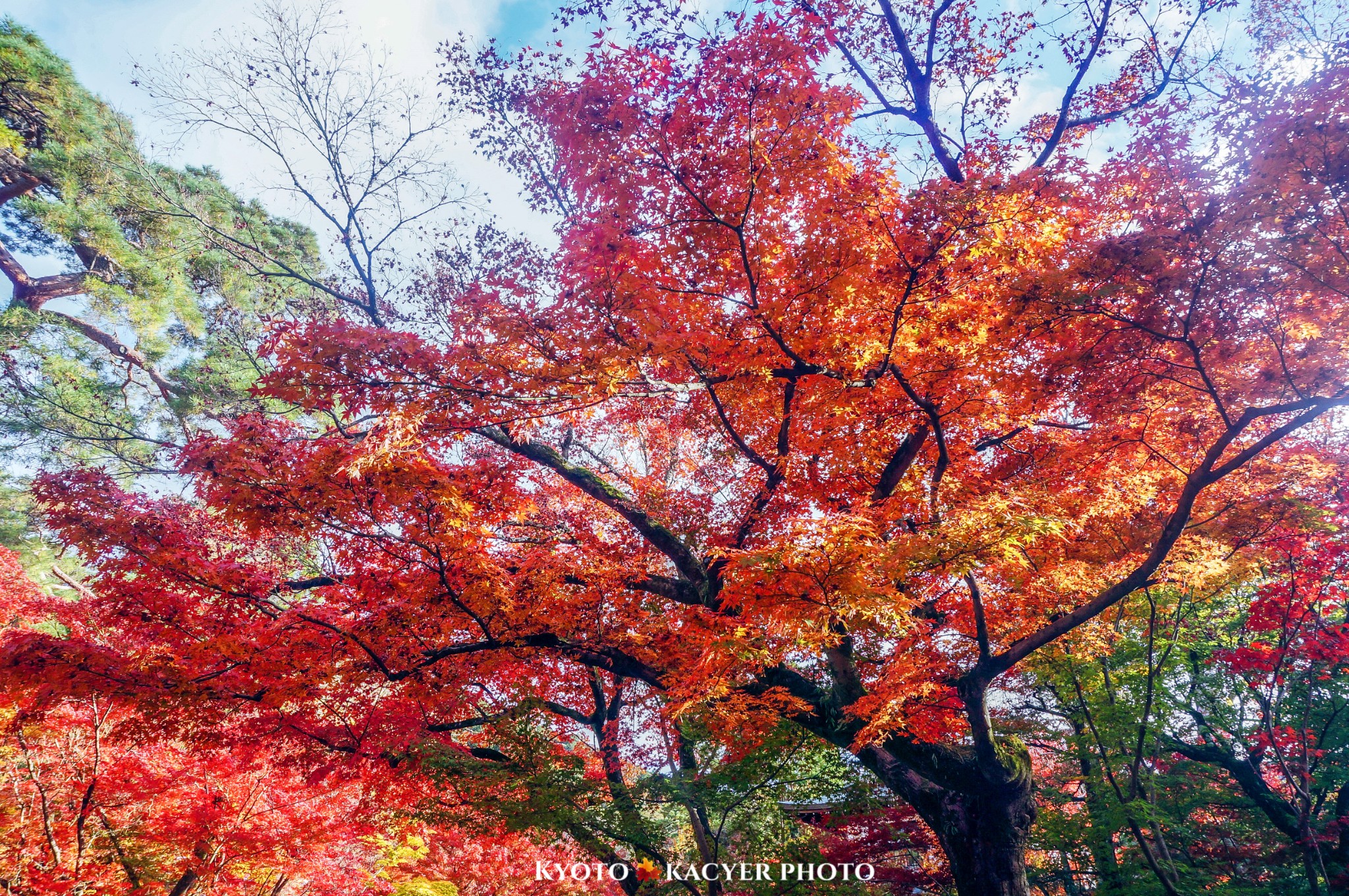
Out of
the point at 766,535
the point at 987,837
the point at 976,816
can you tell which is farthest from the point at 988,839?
the point at 766,535

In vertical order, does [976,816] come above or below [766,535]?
below

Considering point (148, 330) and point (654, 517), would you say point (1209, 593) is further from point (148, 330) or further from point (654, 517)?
point (148, 330)

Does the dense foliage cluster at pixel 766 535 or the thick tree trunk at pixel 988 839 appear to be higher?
the dense foliage cluster at pixel 766 535

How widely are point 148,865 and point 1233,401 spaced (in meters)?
15.2

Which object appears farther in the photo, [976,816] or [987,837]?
[976,816]

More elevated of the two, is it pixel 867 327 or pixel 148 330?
pixel 148 330

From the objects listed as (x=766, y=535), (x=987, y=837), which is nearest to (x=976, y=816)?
(x=987, y=837)

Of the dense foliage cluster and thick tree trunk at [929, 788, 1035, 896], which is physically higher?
the dense foliage cluster

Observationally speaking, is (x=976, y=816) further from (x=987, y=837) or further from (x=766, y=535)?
(x=766, y=535)

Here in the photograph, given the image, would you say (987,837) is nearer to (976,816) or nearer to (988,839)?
(988,839)

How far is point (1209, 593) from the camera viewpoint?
308 inches

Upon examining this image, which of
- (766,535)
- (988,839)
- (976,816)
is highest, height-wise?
(766,535)

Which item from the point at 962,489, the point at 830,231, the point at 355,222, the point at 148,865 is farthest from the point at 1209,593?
the point at 148,865

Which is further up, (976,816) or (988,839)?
(976,816)
